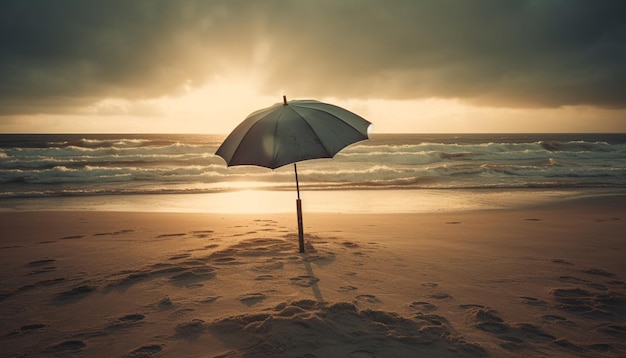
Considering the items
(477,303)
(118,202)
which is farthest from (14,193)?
(477,303)

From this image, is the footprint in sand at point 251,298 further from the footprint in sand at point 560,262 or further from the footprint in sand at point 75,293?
the footprint in sand at point 560,262

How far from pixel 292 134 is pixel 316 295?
204cm

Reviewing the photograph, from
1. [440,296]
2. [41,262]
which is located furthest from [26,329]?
[440,296]

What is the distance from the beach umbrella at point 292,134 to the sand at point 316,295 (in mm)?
1537

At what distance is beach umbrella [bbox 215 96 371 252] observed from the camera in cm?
480

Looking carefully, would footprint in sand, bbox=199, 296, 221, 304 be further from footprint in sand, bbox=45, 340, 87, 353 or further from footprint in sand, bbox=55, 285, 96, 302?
footprint in sand, bbox=55, 285, 96, 302

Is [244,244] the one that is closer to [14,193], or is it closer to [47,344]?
[47,344]

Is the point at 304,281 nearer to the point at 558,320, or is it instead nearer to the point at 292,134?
the point at 292,134

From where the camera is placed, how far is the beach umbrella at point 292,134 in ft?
15.8

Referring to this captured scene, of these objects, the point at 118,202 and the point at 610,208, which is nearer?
the point at 610,208

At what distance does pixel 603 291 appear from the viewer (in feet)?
14.7

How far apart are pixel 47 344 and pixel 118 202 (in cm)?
1252

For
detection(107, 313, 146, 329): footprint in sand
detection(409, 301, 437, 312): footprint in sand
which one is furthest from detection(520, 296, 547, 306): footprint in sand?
detection(107, 313, 146, 329): footprint in sand

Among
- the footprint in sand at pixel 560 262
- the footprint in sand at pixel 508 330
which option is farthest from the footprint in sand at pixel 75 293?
the footprint in sand at pixel 560 262
